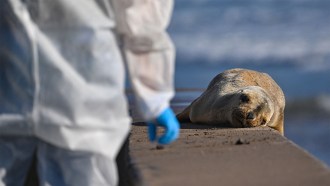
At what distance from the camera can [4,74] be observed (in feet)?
11.1

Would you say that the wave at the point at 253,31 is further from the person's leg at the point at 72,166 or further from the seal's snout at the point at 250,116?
the person's leg at the point at 72,166

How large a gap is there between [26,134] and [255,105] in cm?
422

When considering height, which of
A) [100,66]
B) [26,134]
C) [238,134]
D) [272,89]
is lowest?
[272,89]

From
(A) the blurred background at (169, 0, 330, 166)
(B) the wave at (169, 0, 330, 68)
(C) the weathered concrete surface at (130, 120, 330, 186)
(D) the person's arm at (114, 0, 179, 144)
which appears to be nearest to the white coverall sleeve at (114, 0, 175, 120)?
(D) the person's arm at (114, 0, 179, 144)

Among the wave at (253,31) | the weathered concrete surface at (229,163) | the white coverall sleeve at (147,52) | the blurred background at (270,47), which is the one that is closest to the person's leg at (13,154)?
the white coverall sleeve at (147,52)

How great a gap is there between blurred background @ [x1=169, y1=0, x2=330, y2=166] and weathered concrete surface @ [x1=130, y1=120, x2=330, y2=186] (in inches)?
307

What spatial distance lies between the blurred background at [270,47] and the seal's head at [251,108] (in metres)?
5.44

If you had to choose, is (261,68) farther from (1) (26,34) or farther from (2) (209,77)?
(1) (26,34)

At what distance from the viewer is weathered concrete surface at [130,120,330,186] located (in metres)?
4.28

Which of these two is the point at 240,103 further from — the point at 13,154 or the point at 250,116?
the point at 13,154

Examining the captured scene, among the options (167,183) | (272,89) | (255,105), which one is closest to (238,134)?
(255,105)

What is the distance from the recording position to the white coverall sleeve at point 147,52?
3.44m

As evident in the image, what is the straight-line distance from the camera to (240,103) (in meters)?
7.42

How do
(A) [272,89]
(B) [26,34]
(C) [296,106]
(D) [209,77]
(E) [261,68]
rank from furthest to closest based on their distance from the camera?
(E) [261,68], (D) [209,77], (C) [296,106], (A) [272,89], (B) [26,34]
